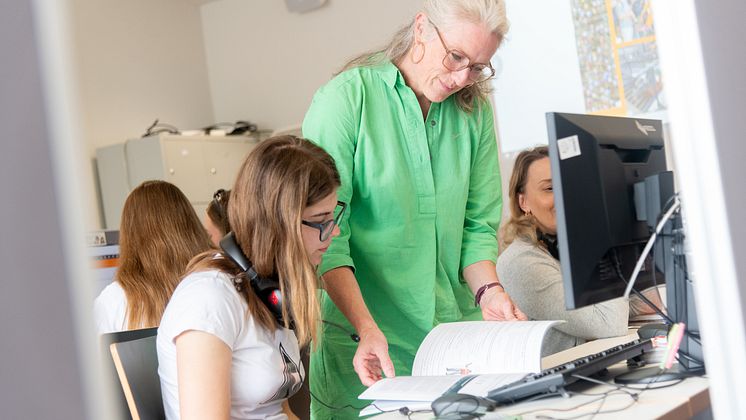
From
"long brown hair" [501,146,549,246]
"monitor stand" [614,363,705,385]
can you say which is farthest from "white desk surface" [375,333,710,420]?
"long brown hair" [501,146,549,246]

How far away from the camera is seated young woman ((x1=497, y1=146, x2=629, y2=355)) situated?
1888mm

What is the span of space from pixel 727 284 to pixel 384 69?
851mm

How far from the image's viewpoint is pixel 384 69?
164 cm

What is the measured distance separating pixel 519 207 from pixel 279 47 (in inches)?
120

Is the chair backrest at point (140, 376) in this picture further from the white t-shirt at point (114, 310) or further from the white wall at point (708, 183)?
the white wall at point (708, 183)

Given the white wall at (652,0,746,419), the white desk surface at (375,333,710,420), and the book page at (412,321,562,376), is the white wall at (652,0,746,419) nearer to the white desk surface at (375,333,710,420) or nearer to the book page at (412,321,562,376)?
the white desk surface at (375,333,710,420)

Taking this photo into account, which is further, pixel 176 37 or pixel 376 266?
pixel 176 37

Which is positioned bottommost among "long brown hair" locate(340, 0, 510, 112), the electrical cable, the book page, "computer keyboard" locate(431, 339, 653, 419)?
"computer keyboard" locate(431, 339, 653, 419)

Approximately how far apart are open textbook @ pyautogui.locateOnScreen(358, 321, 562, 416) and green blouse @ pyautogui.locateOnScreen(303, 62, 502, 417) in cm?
19

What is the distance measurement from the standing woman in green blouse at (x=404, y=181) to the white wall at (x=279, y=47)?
294 cm

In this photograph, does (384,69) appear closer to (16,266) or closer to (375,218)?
(375,218)

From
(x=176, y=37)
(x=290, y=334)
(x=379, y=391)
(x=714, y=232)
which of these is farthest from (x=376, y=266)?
(x=176, y=37)

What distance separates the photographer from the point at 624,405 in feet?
3.86

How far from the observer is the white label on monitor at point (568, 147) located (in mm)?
1265
